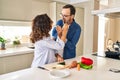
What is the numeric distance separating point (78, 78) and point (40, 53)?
571 millimetres

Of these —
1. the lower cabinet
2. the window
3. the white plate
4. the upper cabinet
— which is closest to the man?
the white plate

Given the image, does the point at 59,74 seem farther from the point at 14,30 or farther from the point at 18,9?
the point at 14,30

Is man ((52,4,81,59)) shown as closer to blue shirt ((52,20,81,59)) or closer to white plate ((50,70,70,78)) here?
blue shirt ((52,20,81,59))

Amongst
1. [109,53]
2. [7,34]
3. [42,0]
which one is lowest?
[109,53]

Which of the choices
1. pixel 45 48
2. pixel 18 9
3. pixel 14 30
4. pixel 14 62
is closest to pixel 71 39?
pixel 45 48

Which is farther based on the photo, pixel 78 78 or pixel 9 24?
pixel 9 24

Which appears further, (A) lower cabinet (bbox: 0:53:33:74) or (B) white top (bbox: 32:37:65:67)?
(A) lower cabinet (bbox: 0:53:33:74)

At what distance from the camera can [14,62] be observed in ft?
7.75

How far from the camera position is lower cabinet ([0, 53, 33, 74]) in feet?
7.32

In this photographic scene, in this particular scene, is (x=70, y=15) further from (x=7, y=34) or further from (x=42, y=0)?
(x=7, y=34)

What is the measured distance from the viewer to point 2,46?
2.62 metres

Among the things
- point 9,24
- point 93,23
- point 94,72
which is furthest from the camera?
point 93,23

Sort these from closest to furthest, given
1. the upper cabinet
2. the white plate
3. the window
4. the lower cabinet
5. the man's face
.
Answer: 1. the white plate
2. the man's face
3. the lower cabinet
4. the upper cabinet
5. the window

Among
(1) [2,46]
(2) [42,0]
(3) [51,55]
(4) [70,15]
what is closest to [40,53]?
(3) [51,55]
